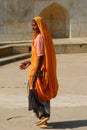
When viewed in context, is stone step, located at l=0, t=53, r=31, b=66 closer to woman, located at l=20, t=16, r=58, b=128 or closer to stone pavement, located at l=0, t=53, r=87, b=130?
stone pavement, located at l=0, t=53, r=87, b=130

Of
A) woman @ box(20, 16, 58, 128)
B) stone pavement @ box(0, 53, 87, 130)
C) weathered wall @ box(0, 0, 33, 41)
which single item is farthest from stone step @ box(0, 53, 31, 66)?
woman @ box(20, 16, 58, 128)

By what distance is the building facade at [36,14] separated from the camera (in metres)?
19.2

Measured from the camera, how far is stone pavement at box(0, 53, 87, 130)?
21.7ft

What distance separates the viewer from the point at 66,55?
17.2 metres

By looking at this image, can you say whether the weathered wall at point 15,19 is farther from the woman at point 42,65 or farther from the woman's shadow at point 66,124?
the woman at point 42,65

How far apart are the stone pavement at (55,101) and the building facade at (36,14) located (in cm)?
550

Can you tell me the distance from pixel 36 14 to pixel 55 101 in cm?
1139

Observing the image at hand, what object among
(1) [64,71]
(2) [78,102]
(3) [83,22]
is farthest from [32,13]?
(2) [78,102]

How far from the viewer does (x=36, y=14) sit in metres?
19.4

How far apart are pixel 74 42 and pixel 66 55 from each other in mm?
936

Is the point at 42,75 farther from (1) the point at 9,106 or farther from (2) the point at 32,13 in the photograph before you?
(2) the point at 32,13

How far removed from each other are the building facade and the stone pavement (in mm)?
5496

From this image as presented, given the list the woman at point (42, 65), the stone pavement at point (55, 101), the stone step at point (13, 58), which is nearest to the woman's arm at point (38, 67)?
the woman at point (42, 65)

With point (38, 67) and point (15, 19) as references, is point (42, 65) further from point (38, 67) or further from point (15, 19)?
point (15, 19)
